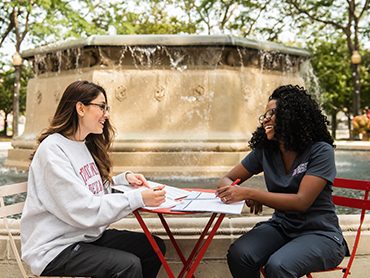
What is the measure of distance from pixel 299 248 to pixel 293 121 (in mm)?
713

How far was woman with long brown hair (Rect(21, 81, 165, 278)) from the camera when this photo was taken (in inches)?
101

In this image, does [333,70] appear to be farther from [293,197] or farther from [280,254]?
[280,254]

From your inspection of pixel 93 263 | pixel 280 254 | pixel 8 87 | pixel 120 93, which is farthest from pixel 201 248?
pixel 8 87

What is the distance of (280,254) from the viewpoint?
8.82ft

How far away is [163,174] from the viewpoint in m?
7.52

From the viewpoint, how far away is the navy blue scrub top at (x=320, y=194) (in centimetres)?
288

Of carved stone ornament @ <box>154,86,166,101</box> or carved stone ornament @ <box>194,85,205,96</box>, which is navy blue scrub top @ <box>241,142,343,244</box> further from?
carved stone ornament @ <box>154,86,166,101</box>

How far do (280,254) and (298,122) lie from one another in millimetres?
763

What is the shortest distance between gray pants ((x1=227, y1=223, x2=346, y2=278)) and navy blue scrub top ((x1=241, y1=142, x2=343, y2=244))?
69 millimetres

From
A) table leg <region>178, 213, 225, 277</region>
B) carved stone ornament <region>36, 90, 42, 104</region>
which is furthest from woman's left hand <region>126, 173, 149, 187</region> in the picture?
carved stone ornament <region>36, 90, 42, 104</region>

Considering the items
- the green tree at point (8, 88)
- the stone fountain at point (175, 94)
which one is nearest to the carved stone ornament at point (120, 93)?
the stone fountain at point (175, 94)

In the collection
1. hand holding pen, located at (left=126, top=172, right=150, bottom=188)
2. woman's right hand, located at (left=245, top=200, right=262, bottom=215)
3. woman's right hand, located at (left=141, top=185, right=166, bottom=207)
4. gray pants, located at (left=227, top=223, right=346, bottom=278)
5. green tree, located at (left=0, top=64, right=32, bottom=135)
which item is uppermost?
woman's right hand, located at (left=141, top=185, right=166, bottom=207)

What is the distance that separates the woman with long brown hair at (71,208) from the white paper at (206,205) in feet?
0.51

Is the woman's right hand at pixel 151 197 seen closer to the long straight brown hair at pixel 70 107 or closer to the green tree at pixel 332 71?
the long straight brown hair at pixel 70 107
